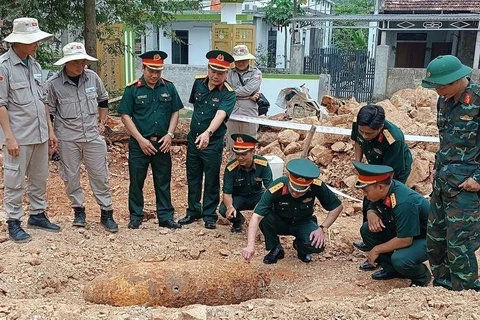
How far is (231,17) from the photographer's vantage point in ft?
42.3

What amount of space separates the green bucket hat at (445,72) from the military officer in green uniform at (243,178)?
68.4 inches

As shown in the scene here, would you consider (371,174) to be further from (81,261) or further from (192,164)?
(81,261)

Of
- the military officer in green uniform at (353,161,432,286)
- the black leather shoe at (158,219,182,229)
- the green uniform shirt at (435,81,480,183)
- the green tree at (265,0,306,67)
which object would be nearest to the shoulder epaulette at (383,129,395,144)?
the military officer in green uniform at (353,161,432,286)

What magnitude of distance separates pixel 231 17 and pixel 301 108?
4.66 meters

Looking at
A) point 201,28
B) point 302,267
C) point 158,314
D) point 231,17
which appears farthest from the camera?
point 201,28

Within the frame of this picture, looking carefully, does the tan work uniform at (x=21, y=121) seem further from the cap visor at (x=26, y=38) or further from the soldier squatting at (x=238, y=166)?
the cap visor at (x=26, y=38)

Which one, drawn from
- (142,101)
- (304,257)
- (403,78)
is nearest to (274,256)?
(304,257)

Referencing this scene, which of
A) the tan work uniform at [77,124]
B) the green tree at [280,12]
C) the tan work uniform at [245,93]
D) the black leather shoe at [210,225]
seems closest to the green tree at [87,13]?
the tan work uniform at [245,93]

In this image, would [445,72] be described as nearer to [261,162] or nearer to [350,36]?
[261,162]

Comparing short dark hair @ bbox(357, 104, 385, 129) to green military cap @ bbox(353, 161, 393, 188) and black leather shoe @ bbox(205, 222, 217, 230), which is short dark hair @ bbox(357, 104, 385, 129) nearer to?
green military cap @ bbox(353, 161, 393, 188)

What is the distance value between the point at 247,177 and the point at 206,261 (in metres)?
1.14

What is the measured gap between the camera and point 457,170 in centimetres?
354

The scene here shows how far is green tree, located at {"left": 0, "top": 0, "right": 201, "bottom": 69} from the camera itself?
780 cm

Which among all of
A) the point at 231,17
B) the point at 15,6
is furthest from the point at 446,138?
the point at 231,17
